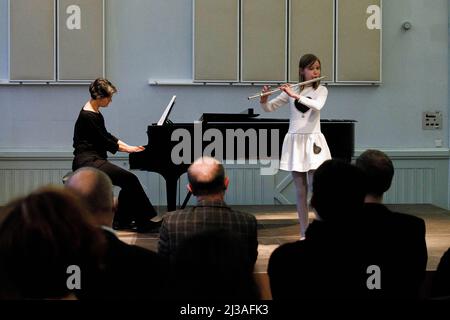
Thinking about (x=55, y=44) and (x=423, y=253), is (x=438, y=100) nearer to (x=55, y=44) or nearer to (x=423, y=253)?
(x=55, y=44)

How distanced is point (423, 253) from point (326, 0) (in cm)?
555

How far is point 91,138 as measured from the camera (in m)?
5.73

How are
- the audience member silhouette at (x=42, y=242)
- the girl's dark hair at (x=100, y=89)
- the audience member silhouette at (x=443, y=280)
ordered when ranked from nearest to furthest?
the audience member silhouette at (x=42, y=242) → the audience member silhouette at (x=443, y=280) → the girl's dark hair at (x=100, y=89)

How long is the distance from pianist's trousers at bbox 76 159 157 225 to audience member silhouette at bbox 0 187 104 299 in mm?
4198

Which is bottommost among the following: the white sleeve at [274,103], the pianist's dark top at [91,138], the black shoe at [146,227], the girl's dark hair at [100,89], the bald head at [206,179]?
the black shoe at [146,227]

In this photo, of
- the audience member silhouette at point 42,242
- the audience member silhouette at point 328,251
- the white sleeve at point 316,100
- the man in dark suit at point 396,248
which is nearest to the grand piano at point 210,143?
the white sleeve at point 316,100

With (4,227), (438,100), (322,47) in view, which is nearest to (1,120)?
(322,47)

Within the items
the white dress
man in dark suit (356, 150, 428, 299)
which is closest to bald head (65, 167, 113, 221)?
man in dark suit (356, 150, 428, 299)

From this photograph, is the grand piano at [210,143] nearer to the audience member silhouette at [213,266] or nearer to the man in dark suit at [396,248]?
the man in dark suit at [396,248]

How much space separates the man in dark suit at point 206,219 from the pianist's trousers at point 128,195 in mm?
2624

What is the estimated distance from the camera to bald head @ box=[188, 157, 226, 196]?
10.3ft

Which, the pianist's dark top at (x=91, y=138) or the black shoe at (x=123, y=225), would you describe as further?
the black shoe at (x=123, y=225)

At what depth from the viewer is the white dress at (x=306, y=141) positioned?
5.32 metres

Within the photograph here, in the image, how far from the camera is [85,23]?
7.63 m
